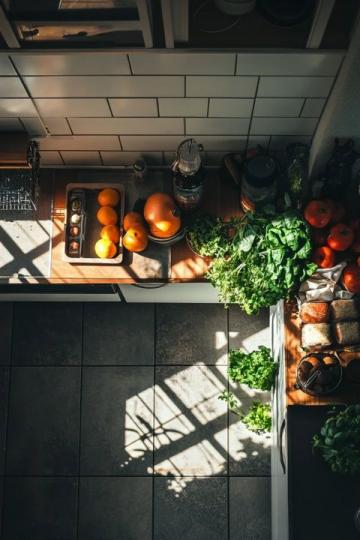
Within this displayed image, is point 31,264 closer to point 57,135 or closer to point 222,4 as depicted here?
point 57,135

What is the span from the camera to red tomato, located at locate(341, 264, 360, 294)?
303cm

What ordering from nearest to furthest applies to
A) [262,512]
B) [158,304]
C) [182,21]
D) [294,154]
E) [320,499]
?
[182,21] < [320,499] < [294,154] < [262,512] < [158,304]

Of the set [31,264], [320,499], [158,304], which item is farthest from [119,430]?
[320,499]

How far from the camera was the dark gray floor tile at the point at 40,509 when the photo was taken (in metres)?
3.97

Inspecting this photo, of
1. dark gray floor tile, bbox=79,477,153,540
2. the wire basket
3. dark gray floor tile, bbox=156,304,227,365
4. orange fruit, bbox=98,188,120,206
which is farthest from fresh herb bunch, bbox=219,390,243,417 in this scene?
the wire basket

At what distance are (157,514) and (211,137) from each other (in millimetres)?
2487

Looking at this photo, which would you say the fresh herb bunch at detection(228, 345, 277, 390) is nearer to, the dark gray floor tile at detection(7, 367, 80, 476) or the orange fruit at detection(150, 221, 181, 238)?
the orange fruit at detection(150, 221, 181, 238)

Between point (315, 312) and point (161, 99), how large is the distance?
1301mm

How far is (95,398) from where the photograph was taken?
4.13m

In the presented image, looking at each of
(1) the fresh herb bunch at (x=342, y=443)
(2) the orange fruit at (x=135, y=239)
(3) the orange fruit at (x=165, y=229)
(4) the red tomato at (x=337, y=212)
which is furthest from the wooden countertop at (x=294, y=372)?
(2) the orange fruit at (x=135, y=239)

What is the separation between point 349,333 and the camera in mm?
3025

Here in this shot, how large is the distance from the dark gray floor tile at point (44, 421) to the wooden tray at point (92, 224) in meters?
1.22

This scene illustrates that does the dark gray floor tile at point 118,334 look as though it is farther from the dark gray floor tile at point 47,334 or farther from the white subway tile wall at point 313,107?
the white subway tile wall at point 313,107

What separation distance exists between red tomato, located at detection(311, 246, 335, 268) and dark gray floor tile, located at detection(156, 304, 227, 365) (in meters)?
1.26
